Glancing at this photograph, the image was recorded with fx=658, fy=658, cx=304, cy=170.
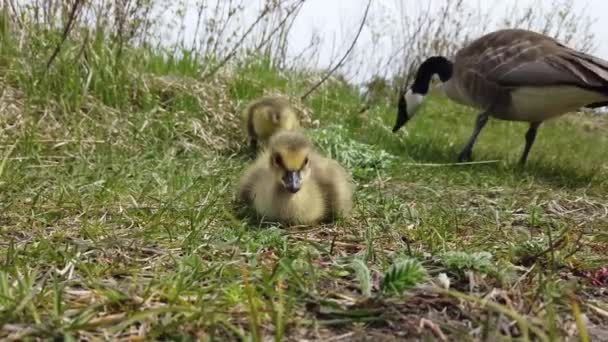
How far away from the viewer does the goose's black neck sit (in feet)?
22.5

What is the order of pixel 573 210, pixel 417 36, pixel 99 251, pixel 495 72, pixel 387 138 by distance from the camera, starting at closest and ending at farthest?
pixel 99 251, pixel 573 210, pixel 495 72, pixel 387 138, pixel 417 36

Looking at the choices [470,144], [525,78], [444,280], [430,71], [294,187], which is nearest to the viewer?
[444,280]

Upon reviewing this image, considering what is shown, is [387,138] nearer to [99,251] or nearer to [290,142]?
[290,142]

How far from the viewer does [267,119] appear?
14.1 feet

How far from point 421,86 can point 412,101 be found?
0.30 meters

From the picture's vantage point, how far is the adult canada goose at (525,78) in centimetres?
475

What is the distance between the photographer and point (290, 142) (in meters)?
2.49

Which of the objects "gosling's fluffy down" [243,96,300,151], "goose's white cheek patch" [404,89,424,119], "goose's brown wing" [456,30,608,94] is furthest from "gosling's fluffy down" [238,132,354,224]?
"goose's white cheek patch" [404,89,424,119]

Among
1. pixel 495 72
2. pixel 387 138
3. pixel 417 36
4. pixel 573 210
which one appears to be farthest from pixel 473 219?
pixel 417 36

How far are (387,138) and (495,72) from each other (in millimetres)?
1316

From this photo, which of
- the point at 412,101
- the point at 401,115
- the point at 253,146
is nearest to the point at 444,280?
the point at 253,146

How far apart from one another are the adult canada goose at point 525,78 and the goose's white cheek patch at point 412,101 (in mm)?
994

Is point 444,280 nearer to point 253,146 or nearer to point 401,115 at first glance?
point 253,146

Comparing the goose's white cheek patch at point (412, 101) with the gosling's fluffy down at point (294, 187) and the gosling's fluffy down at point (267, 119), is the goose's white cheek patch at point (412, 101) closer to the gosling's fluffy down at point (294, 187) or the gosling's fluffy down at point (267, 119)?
the gosling's fluffy down at point (267, 119)
